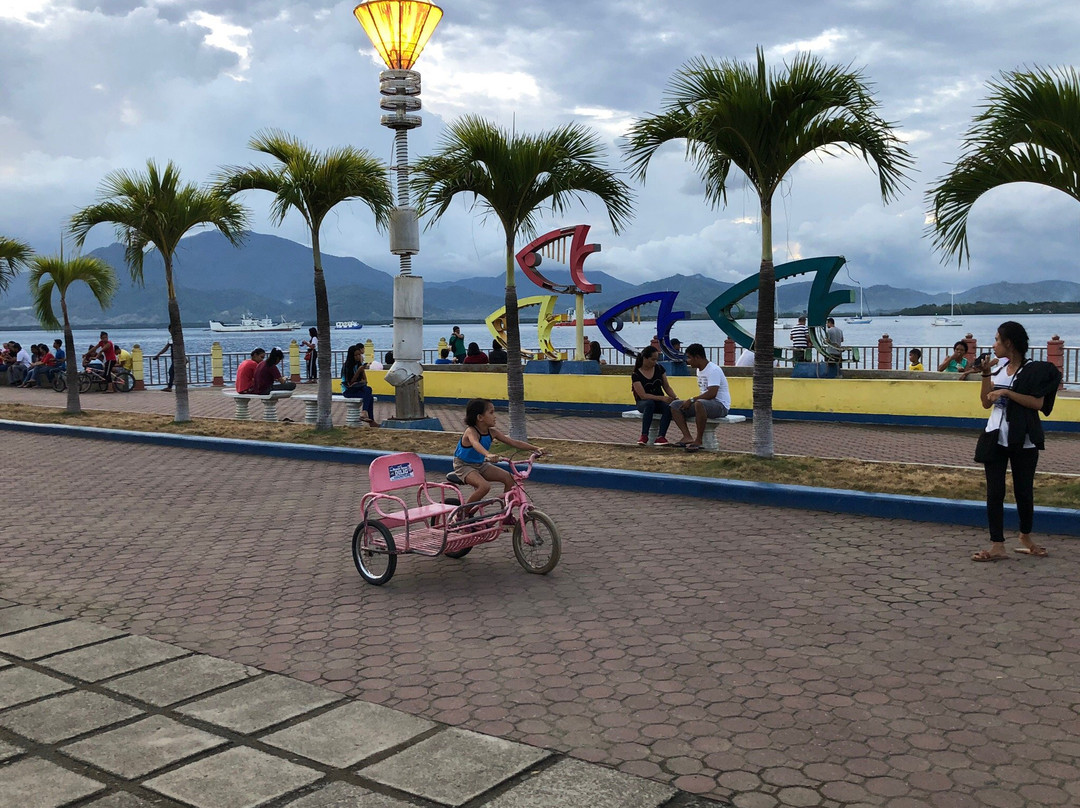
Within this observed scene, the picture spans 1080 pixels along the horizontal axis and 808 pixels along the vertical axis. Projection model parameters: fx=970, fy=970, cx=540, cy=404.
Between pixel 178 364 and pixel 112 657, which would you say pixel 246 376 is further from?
pixel 112 657

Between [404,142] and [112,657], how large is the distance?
10.0 metres

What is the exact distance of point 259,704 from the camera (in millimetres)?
4281

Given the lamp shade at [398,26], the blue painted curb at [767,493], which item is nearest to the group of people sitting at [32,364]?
the lamp shade at [398,26]

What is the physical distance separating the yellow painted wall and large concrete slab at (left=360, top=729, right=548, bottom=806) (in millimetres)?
12316

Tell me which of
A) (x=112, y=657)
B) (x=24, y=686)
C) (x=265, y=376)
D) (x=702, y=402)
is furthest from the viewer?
(x=265, y=376)

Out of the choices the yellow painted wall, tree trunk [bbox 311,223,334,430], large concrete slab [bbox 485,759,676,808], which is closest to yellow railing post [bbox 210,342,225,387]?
the yellow painted wall

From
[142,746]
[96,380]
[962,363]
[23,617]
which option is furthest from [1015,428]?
[96,380]

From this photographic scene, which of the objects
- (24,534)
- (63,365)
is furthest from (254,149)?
(63,365)

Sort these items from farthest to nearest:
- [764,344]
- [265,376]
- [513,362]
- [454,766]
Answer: [265,376], [513,362], [764,344], [454,766]

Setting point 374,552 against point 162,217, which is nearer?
point 374,552

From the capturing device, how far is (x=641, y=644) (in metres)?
5.03

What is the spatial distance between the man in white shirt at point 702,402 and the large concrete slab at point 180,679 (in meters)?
7.62

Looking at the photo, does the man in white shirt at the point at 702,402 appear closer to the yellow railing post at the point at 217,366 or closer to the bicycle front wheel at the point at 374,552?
the bicycle front wheel at the point at 374,552

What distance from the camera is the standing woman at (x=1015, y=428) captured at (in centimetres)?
639
